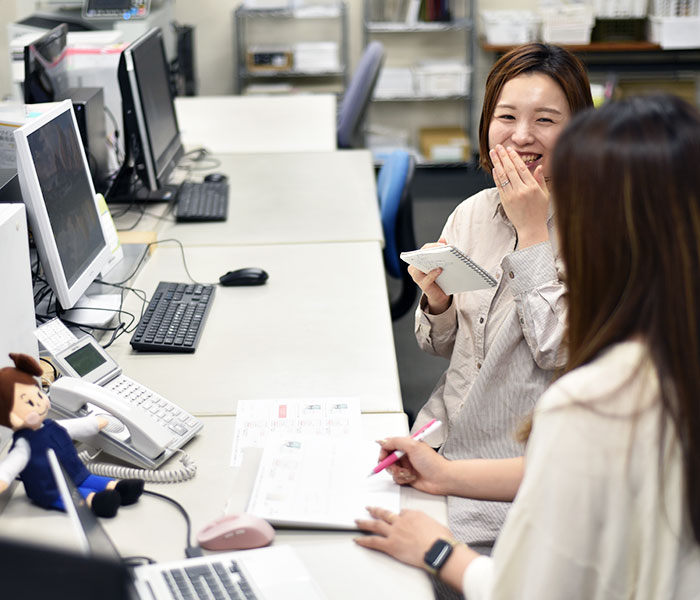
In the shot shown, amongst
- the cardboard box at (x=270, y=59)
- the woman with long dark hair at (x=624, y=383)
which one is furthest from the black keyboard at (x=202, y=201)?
the cardboard box at (x=270, y=59)

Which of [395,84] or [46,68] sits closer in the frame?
[46,68]

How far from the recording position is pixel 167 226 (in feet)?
8.53

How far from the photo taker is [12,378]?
3.82 feet

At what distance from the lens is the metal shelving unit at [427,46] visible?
5.18 meters

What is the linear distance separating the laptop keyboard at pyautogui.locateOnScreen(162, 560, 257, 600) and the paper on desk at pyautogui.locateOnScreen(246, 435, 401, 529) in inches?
5.1

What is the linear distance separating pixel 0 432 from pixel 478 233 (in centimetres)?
97

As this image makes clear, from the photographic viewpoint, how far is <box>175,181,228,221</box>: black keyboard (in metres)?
2.65

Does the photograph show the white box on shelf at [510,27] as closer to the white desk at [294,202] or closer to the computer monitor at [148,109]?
the white desk at [294,202]

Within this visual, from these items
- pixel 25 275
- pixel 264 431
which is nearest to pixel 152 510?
pixel 264 431

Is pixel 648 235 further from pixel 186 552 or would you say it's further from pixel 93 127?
pixel 93 127

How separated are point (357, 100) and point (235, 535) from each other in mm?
3242

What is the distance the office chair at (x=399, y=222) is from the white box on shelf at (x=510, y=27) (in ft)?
8.77

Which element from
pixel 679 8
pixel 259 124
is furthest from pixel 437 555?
pixel 679 8

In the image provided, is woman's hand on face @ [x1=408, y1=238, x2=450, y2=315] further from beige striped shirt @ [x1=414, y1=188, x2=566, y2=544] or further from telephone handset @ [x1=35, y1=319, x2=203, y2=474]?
telephone handset @ [x1=35, y1=319, x2=203, y2=474]
